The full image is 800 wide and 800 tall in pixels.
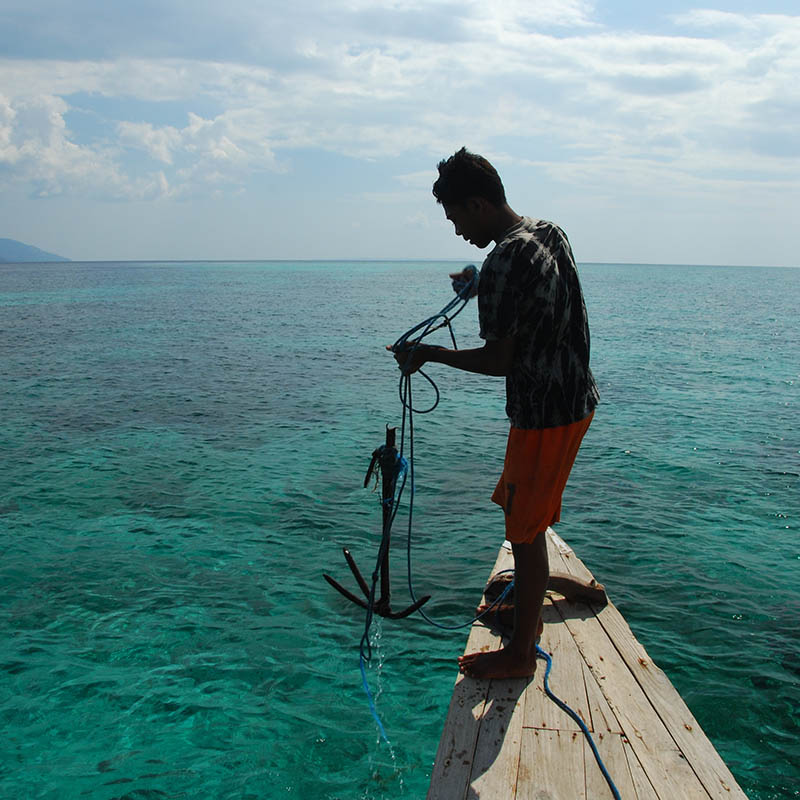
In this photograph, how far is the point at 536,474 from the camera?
3559mm

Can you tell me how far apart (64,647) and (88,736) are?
4.04 feet

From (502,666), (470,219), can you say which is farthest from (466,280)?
(502,666)

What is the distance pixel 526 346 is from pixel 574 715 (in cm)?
184

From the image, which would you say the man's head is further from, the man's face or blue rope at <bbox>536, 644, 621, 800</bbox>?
blue rope at <bbox>536, 644, 621, 800</bbox>

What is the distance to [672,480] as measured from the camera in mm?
10836

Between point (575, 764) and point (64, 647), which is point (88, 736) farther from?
point (575, 764)

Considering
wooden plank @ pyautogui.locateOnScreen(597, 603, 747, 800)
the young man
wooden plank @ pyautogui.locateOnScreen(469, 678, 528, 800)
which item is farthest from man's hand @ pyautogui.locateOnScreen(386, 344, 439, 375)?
wooden plank @ pyautogui.locateOnScreen(597, 603, 747, 800)

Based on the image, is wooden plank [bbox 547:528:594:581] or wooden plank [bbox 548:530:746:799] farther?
wooden plank [bbox 547:528:594:581]

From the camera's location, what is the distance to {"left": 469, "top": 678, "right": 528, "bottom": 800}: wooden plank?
3.21 m

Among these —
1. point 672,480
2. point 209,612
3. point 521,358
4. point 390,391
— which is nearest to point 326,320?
point 390,391

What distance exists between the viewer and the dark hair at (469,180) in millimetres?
3477

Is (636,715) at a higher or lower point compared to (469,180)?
lower

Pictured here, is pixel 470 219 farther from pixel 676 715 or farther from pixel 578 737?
pixel 676 715

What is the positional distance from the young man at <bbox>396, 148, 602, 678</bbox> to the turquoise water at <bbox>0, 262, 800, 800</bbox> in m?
2.37
